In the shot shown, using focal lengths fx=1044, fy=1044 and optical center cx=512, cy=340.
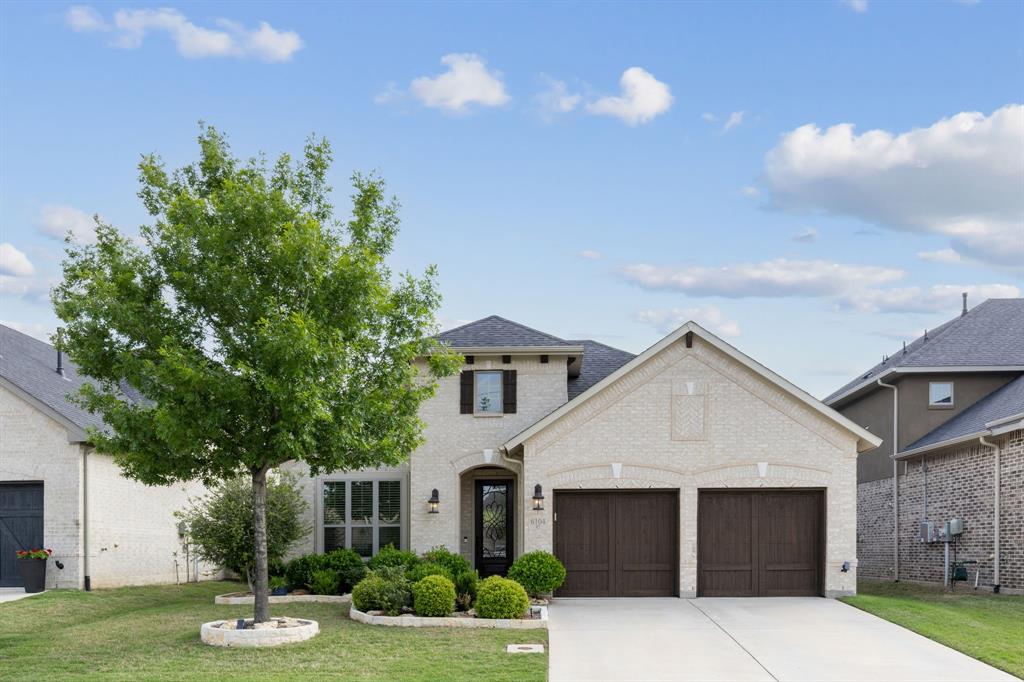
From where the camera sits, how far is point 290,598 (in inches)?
822

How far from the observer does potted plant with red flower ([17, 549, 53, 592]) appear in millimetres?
21969

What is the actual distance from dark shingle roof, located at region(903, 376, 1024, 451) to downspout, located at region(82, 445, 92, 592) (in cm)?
1951

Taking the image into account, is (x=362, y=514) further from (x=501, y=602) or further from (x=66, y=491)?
(x=501, y=602)

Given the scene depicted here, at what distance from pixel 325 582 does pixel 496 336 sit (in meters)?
6.66

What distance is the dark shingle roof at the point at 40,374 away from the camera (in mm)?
23016

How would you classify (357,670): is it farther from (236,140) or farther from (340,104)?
(340,104)

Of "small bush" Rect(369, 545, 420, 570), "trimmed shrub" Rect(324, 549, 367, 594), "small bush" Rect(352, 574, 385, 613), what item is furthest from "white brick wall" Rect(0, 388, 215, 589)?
"small bush" Rect(352, 574, 385, 613)

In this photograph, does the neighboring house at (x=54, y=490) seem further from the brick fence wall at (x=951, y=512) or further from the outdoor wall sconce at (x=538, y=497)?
the brick fence wall at (x=951, y=512)

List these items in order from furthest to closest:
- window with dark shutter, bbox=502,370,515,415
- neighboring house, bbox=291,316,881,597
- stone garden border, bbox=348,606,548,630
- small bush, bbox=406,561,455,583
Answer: window with dark shutter, bbox=502,370,515,415 → neighboring house, bbox=291,316,881,597 → small bush, bbox=406,561,455,583 → stone garden border, bbox=348,606,548,630

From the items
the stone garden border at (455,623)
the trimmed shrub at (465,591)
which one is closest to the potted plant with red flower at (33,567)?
the stone garden border at (455,623)

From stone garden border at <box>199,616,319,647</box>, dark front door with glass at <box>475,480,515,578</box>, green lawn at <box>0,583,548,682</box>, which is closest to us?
green lawn at <box>0,583,548,682</box>

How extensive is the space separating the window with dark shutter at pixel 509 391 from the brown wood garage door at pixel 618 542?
2865 mm

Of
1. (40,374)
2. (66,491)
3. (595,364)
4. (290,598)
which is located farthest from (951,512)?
(40,374)

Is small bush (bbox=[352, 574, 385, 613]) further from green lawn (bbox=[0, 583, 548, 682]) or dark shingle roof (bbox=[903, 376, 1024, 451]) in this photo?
dark shingle roof (bbox=[903, 376, 1024, 451])
